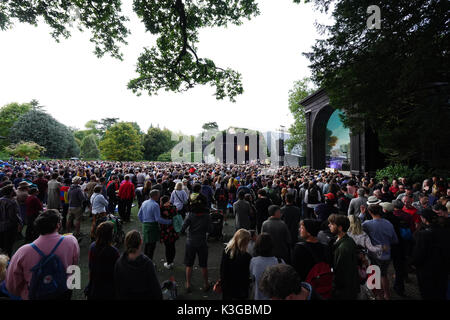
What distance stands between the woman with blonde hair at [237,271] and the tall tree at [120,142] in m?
47.1

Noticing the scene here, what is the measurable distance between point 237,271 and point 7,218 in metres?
5.20

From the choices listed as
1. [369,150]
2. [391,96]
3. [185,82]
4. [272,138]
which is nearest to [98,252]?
[185,82]

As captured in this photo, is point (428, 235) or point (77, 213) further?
point (77, 213)

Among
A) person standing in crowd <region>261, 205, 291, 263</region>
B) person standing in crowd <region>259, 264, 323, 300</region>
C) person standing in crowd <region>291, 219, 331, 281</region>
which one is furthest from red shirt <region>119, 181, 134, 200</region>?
person standing in crowd <region>259, 264, 323, 300</region>

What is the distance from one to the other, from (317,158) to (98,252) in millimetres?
26681

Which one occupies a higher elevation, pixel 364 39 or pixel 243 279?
pixel 364 39

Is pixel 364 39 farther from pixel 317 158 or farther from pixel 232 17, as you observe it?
pixel 317 158

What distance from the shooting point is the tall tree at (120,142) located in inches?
1742

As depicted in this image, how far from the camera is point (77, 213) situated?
21.8 feet

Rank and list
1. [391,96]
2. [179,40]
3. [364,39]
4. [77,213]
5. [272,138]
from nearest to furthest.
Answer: [77,213], [391,96], [364,39], [179,40], [272,138]

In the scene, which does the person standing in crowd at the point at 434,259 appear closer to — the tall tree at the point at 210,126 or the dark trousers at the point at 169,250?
the dark trousers at the point at 169,250

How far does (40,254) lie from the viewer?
229 centimetres

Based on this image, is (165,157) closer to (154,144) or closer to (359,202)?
(154,144)

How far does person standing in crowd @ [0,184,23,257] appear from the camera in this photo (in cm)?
447
